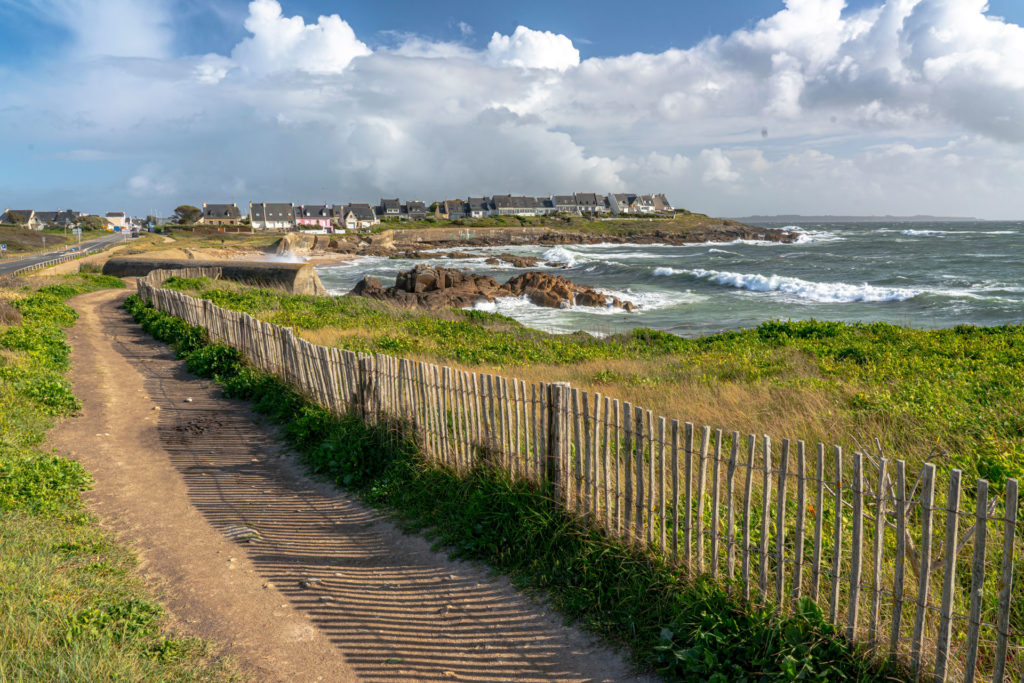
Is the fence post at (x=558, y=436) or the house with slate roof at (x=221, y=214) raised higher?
the house with slate roof at (x=221, y=214)

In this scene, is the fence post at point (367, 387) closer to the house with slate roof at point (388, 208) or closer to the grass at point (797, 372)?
the grass at point (797, 372)

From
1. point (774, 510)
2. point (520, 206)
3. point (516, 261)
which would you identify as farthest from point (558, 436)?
point (520, 206)

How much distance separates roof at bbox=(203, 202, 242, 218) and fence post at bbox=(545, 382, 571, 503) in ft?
457

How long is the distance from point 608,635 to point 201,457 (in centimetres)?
648

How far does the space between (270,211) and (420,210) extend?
136ft

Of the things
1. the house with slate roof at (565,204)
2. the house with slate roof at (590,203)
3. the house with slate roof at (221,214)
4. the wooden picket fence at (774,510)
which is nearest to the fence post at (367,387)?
the wooden picket fence at (774,510)

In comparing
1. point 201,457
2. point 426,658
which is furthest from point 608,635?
point 201,457

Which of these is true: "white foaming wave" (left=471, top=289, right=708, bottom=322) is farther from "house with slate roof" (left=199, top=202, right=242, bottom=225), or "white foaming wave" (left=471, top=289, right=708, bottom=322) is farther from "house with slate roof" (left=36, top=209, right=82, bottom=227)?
"house with slate roof" (left=36, top=209, right=82, bottom=227)


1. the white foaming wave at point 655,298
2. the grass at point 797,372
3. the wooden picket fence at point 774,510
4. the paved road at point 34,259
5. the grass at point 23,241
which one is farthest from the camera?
the grass at point 23,241

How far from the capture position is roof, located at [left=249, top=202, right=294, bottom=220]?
12538 centimetres

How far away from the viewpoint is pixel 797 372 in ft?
35.4

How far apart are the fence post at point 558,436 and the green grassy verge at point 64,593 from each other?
2.85 meters

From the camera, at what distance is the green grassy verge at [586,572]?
3.97 m

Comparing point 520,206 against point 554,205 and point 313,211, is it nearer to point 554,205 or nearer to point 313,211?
point 554,205
